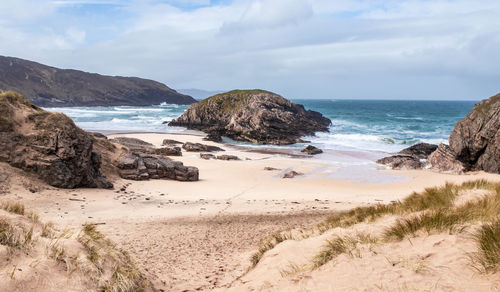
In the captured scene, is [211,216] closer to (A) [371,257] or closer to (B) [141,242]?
(B) [141,242]

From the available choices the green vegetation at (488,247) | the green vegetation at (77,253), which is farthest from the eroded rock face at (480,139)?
the green vegetation at (77,253)

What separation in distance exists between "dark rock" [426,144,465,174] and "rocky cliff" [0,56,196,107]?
103651 mm

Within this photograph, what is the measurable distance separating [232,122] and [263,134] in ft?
25.5

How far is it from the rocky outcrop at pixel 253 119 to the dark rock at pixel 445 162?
1739 cm

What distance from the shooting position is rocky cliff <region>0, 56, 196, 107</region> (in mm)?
108250

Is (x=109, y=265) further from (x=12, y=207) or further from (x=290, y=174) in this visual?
(x=290, y=174)

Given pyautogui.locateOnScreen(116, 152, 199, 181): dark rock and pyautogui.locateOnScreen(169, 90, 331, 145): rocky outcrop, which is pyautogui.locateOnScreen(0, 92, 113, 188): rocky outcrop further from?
pyautogui.locateOnScreen(169, 90, 331, 145): rocky outcrop

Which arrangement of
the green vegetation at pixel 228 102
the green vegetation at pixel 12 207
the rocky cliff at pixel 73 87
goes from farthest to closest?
the rocky cliff at pixel 73 87 → the green vegetation at pixel 228 102 → the green vegetation at pixel 12 207

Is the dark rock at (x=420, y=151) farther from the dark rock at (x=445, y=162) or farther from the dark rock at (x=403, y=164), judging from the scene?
the dark rock at (x=445, y=162)

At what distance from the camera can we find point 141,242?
7.79 meters

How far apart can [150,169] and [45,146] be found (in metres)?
4.98

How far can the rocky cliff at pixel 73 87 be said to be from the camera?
4262 inches

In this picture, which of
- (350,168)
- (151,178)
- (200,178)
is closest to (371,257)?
(151,178)

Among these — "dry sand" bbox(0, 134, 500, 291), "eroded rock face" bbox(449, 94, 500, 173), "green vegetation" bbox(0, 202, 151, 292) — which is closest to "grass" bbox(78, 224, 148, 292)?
"green vegetation" bbox(0, 202, 151, 292)
